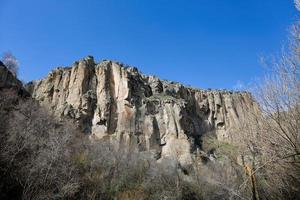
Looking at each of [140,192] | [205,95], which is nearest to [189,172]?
[140,192]

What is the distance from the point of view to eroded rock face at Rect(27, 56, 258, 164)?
47781 mm

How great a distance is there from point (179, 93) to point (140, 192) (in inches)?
1846

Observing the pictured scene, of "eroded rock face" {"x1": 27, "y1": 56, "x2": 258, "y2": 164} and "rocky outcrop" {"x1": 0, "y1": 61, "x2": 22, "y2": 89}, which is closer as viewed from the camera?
"rocky outcrop" {"x1": 0, "y1": 61, "x2": 22, "y2": 89}

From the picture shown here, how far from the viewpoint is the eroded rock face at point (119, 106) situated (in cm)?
4778

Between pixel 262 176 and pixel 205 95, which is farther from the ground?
pixel 205 95

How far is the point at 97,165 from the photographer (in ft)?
84.8

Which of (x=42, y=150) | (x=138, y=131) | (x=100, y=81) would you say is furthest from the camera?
(x=100, y=81)

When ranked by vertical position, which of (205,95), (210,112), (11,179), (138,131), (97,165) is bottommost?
(11,179)

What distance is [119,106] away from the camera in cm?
5175

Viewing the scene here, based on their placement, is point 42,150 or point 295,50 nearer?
point 295,50

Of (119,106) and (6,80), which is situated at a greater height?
(119,106)

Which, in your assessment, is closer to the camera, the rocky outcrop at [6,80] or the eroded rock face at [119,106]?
the rocky outcrop at [6,80]

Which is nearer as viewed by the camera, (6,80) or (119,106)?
A: (6,80)

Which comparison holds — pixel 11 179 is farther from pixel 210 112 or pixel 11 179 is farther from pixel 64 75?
pixel 210 112
